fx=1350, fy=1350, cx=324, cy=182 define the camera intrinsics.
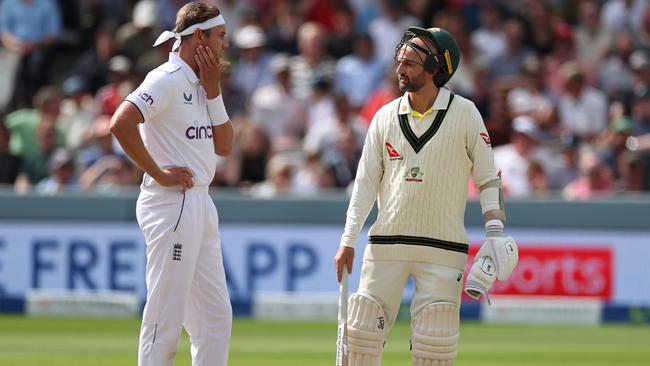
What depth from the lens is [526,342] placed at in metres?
12.9

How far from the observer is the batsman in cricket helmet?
7.34 meters

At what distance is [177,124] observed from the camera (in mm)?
7375

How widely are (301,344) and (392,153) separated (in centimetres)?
538

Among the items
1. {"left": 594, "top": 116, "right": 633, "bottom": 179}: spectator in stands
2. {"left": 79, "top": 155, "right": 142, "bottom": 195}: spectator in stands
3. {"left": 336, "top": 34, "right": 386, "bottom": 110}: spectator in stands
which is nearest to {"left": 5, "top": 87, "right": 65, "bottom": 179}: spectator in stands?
{"left": 79, "top": 155, "right": 142, "bottom": 195}: spectator in stands

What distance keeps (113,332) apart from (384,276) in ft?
21.8

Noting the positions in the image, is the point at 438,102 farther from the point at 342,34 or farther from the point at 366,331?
the point at 342,34

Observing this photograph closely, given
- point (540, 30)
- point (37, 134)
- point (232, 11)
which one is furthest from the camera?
point (232, 11)

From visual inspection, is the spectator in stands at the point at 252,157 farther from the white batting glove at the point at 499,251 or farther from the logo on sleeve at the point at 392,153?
the white batting glove at the point at 499,251

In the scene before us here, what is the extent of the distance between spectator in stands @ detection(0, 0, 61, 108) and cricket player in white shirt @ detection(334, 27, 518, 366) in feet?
40.5

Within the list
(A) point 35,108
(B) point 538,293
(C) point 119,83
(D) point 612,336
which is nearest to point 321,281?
(B) point 538,293

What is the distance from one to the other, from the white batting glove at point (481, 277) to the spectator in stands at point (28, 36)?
12.7 m

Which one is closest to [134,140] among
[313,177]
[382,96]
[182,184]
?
[182,184]

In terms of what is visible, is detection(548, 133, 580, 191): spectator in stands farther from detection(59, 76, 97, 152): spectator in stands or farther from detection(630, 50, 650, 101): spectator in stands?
detection(59, 76, 97, 152): spectator in stands

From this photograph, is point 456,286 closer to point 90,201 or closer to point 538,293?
point 538,293
